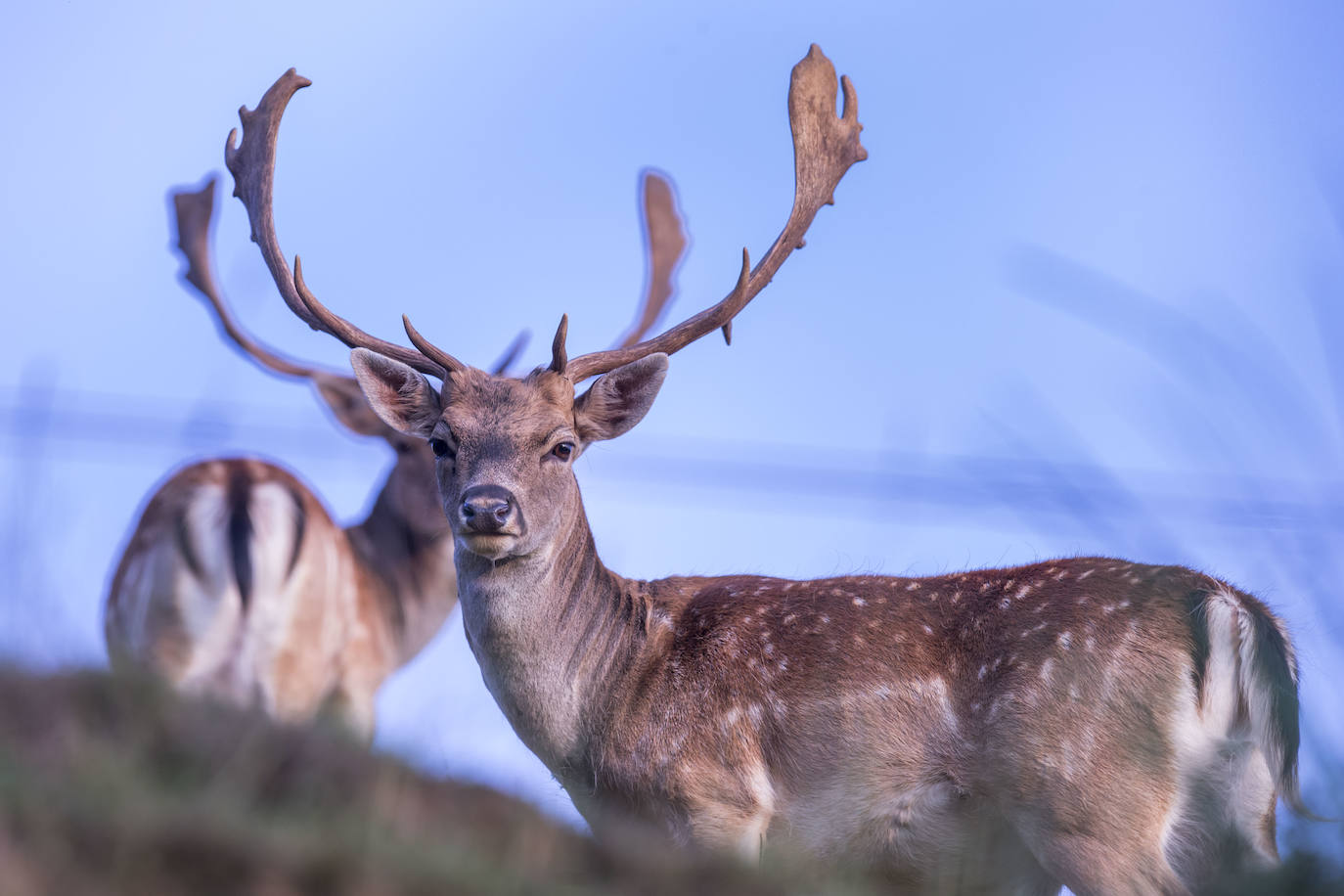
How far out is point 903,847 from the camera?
5.08 m

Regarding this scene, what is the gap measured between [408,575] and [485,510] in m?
3.77

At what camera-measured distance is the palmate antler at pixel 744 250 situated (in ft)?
21.5

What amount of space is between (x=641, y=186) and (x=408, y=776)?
744cm

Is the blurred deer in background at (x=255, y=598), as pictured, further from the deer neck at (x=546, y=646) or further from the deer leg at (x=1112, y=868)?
the deer leg at (x=1112, y=868)

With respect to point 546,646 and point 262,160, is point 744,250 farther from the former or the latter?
point 262,160

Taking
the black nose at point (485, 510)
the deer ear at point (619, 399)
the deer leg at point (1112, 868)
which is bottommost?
the deer leg at point (1112, 868)

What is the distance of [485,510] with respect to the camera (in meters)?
5.29

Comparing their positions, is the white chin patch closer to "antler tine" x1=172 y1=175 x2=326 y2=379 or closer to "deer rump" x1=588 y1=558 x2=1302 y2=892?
"deer rump" x1=588 y1=558 x2=1302 y2=892

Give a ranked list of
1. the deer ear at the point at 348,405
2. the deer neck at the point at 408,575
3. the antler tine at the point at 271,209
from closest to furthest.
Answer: the antler tine at the point at 271,209
the deer neck at the point at 408,575
the deer ear at the point at 348,405

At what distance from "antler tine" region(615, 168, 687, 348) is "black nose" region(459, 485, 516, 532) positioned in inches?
167

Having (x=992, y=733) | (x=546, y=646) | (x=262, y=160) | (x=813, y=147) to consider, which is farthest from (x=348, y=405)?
(x=992, y=733)

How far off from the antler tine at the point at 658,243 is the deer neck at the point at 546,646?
3.99m

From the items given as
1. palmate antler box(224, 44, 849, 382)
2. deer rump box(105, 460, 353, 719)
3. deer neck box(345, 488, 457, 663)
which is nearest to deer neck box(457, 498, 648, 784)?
palmate antler box(224, 44, 849, 382)

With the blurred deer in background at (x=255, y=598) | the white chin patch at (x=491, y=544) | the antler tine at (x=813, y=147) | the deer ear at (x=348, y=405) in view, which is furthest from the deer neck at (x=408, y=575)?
the white chin patch at (x=491, y=544)
